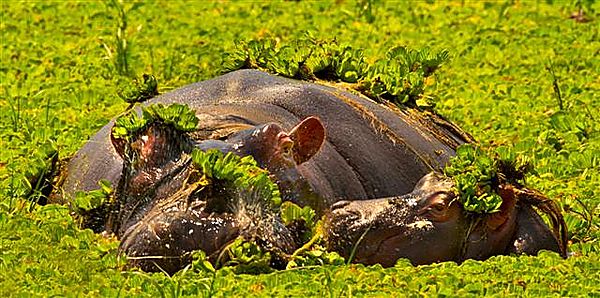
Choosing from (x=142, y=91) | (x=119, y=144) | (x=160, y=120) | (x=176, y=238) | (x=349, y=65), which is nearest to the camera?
(x=176, y=238)

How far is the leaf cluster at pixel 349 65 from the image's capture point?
19.6 ft

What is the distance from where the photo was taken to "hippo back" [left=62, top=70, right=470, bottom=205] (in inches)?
203

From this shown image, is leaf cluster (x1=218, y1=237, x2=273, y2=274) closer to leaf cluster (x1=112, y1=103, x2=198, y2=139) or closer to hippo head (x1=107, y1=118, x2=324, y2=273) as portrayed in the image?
hippo head (x1=107, y1=118, x2=324, y2=273)

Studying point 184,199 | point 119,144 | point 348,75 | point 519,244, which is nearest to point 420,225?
point 519,244

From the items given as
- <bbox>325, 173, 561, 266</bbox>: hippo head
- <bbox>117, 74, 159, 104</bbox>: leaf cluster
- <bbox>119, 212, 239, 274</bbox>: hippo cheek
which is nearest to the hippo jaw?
<bbox>325, 173, 561, 266</bbox>: hippo head

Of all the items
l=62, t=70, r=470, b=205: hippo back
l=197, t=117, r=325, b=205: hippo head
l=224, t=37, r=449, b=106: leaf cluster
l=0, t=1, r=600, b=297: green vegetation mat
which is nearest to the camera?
l=0, t=1, r=600, b=297: green vegetation mat

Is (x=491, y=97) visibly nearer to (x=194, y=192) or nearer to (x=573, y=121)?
(x=573, y=121)

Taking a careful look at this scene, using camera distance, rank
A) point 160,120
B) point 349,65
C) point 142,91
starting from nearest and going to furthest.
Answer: point 160,120
point 142,91
point 349,65

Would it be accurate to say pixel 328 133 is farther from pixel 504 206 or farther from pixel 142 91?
pixel 142 91

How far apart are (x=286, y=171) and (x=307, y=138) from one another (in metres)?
0.16

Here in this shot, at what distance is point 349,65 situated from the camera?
609 cm

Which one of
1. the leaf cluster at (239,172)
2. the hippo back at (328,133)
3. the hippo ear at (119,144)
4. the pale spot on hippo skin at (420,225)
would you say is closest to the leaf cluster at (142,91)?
the hippo back at (328,133)

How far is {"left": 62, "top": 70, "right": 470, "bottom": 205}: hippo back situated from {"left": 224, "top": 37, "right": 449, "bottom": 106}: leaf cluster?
6.6 inches

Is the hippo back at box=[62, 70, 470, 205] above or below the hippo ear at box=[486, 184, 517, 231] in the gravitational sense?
below
